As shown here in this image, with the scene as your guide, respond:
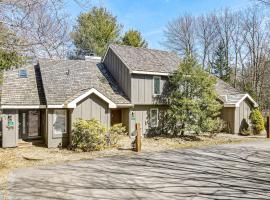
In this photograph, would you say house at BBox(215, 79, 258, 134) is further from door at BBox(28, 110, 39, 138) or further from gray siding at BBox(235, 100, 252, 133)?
door at BBox(28, 110, 39, 138)

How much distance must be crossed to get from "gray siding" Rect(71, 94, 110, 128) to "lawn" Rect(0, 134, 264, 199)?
6.65 ft

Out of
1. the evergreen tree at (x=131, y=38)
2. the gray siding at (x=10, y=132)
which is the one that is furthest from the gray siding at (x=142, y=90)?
the evergreen tree at (x=131, y=38)

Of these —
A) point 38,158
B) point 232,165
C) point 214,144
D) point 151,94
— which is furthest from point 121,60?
point 232,165

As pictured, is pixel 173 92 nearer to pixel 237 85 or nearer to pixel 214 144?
pixel 214 144

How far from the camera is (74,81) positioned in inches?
821

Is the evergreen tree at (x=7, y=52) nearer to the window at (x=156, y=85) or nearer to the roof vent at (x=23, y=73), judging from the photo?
the roof vent at (x=23, y=73)

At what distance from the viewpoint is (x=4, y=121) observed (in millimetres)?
17250

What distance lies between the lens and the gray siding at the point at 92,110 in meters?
18.4

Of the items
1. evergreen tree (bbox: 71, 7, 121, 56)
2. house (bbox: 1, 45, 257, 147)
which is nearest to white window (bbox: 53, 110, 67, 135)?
house (bbox: 1, 45, 257, 147)

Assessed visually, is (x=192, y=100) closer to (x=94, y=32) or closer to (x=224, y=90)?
(x=224, y=90)

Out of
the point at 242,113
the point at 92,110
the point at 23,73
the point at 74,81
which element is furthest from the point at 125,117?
the point at 242,113

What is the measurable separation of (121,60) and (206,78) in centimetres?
640

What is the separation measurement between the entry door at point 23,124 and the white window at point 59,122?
2299mm

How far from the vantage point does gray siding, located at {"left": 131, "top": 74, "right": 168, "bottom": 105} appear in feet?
71.4
